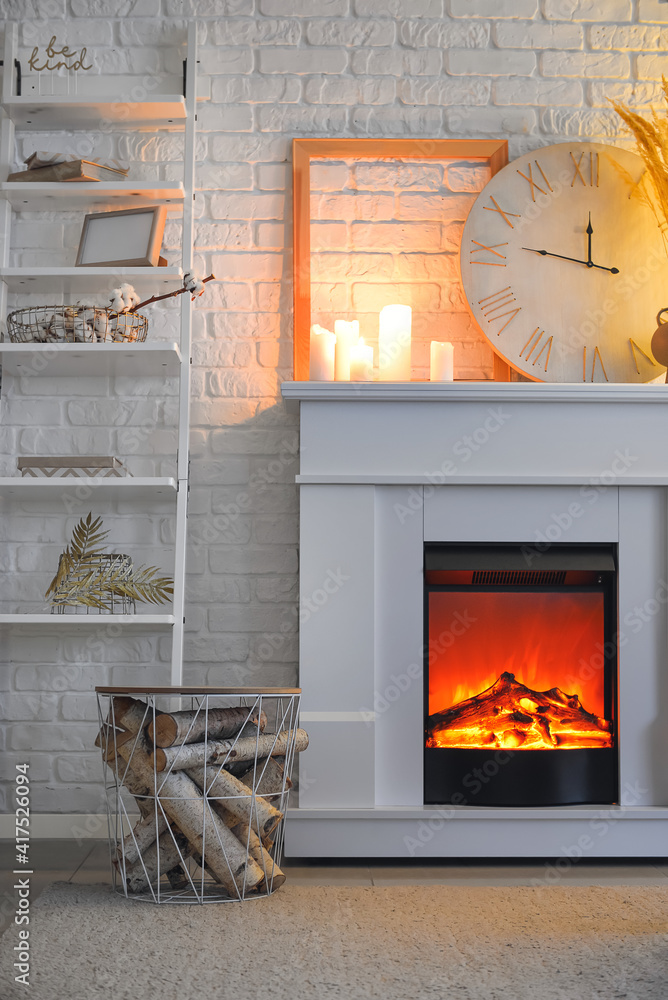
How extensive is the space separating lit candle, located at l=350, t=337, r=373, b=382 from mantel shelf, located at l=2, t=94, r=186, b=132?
0.81 metres

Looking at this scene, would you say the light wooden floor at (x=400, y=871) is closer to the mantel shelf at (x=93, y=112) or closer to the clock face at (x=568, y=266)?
the clock face at (x=568, y=266)

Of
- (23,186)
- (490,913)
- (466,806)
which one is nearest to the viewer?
(490,913)

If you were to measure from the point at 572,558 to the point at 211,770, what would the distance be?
982mm

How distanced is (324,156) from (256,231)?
0.92ft

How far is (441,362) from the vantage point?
2.23 meters

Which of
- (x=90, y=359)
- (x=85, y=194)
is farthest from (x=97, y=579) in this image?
(x=85, y=194)

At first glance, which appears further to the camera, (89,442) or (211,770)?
(89,442)

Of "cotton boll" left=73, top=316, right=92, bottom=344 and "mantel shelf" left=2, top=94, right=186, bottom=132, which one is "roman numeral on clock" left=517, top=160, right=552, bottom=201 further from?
"cotton boll" left=73, top=316, right=92, bottom=344

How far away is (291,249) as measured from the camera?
2422 mm

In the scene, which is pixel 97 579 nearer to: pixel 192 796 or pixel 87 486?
pixel 87 486

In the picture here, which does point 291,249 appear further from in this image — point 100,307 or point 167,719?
point 167,719

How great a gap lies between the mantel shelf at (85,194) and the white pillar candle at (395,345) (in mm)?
654

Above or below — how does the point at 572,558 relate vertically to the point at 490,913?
above

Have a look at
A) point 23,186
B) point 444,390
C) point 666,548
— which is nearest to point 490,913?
point 666,548
